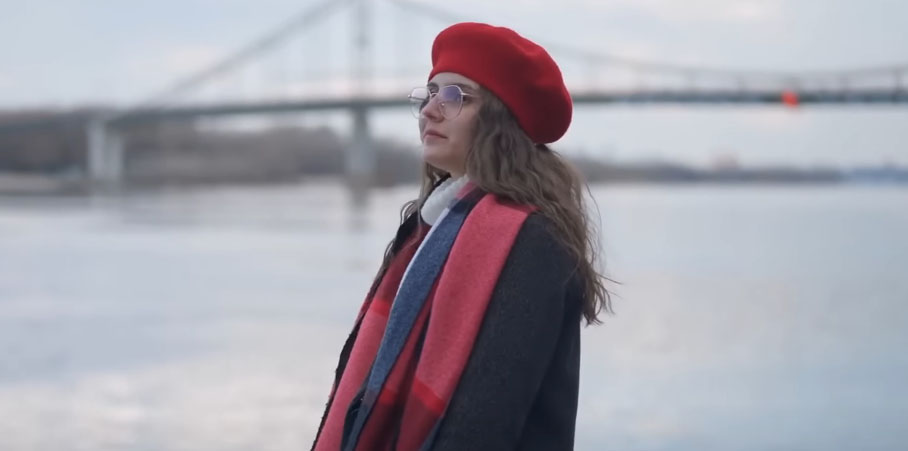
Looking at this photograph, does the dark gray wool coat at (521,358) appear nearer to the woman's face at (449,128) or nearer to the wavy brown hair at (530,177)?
the wavy brown hair at (530,177)

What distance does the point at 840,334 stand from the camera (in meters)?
8.76

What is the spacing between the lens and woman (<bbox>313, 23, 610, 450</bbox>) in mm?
1437

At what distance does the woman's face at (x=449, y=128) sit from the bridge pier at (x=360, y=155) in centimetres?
4271

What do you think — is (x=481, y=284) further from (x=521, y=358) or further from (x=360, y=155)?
(x=360, y=155)

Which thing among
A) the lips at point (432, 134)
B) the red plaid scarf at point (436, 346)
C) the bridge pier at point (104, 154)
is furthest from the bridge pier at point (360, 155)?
the red plaid scarf at point (436, 346)

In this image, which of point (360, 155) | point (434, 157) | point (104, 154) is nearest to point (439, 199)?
point (434, 157)

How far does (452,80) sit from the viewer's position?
5.32 ft

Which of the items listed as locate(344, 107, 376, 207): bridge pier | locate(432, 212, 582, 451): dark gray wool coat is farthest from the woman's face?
locate(344, 107, 376, 207): bridge pier

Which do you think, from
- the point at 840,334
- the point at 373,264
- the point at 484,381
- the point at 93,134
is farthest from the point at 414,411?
the point at 93,134

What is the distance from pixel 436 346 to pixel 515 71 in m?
0.37

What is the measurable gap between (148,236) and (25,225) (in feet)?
13.8

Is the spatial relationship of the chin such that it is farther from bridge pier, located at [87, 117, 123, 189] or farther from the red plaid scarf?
bridge pier, located at [87, 117, 123, 189]

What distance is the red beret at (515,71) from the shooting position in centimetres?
158

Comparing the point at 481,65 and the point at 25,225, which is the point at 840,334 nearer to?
the point at 481,65
